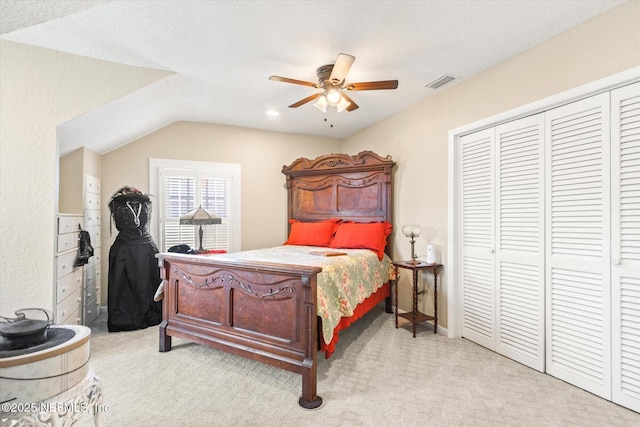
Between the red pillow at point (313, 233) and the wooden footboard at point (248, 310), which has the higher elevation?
the red pillow at point (313, 233)

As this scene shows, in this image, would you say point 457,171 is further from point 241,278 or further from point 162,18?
point 162,18

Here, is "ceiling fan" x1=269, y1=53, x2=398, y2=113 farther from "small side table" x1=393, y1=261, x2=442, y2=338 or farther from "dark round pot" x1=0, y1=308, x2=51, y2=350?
"dark round pot" x1=0, y1=308, x2=51, y2=350

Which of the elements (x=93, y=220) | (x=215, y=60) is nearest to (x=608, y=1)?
(x=215, y=60)

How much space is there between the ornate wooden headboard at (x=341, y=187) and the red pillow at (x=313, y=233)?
0.70 feet

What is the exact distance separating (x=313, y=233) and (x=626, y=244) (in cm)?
317

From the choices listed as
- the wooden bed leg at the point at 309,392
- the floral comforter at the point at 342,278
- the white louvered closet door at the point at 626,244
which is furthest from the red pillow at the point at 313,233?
the white louvered closet door at the point at 626,244

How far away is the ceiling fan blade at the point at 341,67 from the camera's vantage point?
Answer: 7.40 ft

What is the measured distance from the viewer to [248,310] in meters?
2.45

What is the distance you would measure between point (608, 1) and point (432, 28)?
106cm

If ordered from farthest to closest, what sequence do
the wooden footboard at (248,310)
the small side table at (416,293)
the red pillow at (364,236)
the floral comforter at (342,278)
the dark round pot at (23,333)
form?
the red pillow at (364,236)
the small side table at (416,293)
the floral comforter at (342,278)
the wooden footboard at (248,310)
the dark round pot at (23,333)

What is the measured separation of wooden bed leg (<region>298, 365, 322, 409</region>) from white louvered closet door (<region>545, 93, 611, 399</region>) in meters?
1.89

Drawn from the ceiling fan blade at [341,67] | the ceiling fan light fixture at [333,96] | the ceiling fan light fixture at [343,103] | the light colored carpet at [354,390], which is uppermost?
the ceiling fan blade at [341,67]

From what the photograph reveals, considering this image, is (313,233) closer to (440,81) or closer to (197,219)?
(197,219)

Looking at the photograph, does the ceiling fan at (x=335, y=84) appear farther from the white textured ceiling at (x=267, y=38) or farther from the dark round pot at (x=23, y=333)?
the dark round pot at (x=23, y=333)
